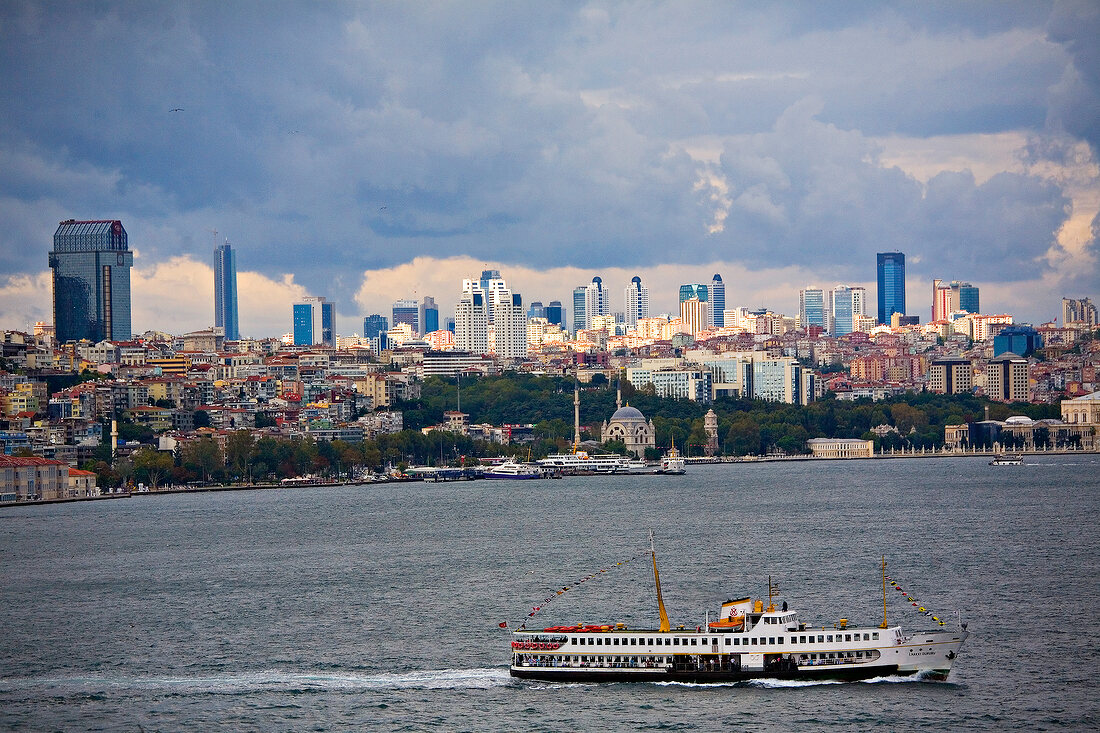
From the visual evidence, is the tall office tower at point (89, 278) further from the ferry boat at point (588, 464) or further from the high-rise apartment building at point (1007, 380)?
the high-rise apartment building at point (1007, 380)

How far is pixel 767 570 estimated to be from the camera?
104ft

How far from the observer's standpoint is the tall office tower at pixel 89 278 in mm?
131875

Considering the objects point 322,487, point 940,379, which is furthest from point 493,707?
point 940,379

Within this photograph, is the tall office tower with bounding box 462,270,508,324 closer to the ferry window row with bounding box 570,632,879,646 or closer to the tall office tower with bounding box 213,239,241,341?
the tall office tower with bounding box 213,239,241,341

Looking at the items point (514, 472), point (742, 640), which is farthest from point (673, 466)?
point (742, 640)

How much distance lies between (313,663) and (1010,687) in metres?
9.58

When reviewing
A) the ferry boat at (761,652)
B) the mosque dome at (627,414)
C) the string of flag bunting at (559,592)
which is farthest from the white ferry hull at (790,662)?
the mosque dome at (627,414)

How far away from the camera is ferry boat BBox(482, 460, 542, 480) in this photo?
3071 inches

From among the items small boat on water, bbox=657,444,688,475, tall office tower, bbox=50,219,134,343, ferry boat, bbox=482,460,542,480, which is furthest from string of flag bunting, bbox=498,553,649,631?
tall office tower, bbox=50,219,134,343

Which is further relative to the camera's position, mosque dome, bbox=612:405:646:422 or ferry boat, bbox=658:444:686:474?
mosque dome, bbox=612:405:646:422

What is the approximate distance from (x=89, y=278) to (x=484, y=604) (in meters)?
110

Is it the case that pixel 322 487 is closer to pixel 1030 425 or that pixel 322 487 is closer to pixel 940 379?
pixel 1030 425

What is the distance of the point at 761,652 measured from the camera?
21.2 m

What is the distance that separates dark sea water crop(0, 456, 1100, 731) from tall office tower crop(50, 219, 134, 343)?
270ft
